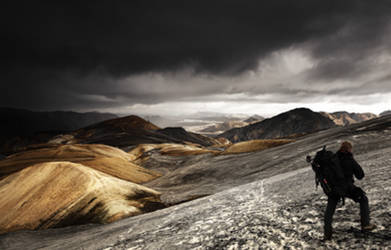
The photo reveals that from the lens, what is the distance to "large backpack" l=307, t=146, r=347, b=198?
257 inches

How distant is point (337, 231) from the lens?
744 cm

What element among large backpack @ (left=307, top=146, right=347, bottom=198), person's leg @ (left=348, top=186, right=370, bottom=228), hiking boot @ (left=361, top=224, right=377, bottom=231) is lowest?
hiking boot @ (left=361, top=224, right=377, bottom=231)

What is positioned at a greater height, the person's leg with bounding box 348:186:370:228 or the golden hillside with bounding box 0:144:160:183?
the person's leg with bounding box 348:186:370:228

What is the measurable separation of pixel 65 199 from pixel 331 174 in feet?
89.4


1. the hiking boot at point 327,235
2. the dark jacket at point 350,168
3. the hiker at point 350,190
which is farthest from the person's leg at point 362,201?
the hiking boot at point 327,235

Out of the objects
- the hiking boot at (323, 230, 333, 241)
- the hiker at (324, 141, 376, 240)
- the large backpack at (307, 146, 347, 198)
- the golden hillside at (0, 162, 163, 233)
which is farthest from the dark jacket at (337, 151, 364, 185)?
the golden hillside at (0, 162, 163, 233)

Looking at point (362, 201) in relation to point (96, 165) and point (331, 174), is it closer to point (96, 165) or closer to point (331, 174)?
point (331, 174)

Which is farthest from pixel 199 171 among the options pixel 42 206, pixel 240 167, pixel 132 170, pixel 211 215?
pixel 211 215

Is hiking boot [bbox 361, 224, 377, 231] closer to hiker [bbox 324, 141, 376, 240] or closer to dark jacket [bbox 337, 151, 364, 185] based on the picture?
hiker [bbox 324, 141, 376, 240]

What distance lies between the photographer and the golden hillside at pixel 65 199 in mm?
22734

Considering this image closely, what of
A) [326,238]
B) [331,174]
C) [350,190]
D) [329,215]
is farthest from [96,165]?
[350,190]

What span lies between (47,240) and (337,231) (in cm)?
2215

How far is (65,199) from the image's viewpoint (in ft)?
81.4

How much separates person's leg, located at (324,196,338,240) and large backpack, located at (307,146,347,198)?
0.73ft
